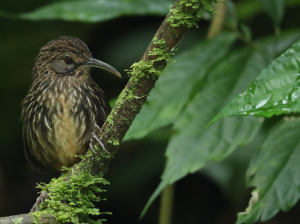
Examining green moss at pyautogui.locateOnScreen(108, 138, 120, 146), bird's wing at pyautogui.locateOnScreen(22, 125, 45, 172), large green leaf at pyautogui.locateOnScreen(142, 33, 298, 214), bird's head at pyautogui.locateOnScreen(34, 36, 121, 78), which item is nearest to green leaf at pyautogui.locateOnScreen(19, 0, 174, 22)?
bird's head at pyautogui.locateOnScreen(34, 36, 121, 78)

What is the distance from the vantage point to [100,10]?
309cm

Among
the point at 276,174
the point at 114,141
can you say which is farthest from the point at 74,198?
the point at 276,174

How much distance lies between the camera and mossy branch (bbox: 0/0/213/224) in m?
1.65

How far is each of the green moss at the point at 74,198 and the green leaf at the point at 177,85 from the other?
0.61 meters

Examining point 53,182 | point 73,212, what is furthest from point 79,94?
point 73,212

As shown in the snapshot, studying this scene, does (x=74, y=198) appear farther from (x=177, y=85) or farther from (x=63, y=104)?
(x=177, y=85)

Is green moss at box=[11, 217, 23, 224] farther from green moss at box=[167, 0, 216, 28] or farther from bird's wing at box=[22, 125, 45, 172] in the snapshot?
bird's wing at box=[22, 125, 45, 172]

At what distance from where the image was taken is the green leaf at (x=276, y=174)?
211 cm

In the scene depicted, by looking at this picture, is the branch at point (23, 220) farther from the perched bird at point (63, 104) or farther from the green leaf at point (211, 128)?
the perched bird at point (63, 104)

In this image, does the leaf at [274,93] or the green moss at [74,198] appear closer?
the leaf at [274,93]

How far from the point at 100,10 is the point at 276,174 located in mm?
1787

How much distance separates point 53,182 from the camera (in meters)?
2.03

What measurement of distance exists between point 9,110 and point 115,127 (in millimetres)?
3222

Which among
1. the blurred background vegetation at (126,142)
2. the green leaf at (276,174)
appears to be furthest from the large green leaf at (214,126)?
the blurred background vegetation at (126,142)
